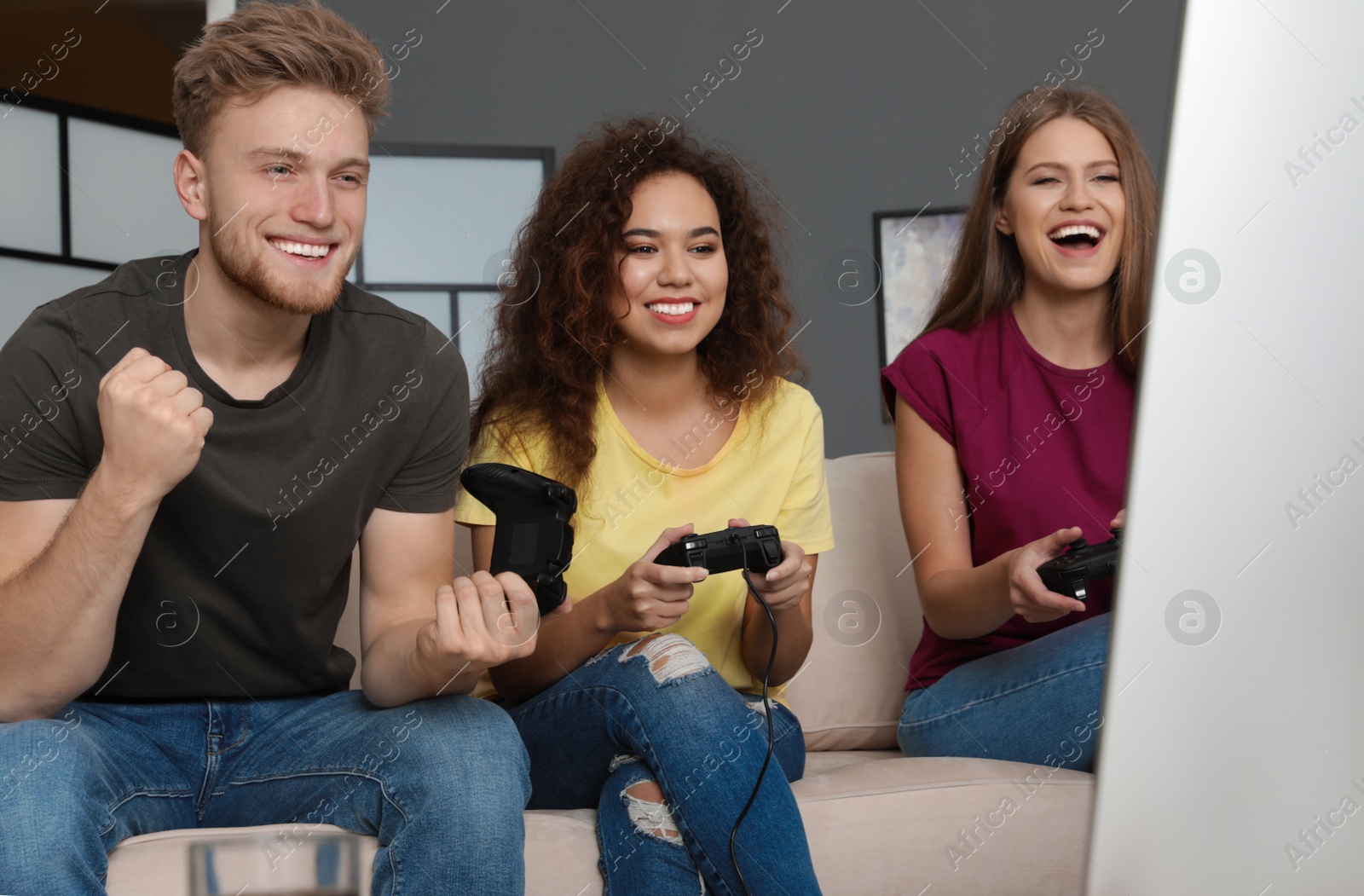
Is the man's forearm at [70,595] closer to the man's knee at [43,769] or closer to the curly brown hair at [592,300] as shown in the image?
the man's knee at [43,769]

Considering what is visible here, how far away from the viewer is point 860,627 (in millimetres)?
1676

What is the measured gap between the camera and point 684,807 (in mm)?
1102

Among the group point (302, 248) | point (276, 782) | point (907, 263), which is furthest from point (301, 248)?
point (907, 263)

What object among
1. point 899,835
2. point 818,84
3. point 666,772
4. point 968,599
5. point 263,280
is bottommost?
point 899,835

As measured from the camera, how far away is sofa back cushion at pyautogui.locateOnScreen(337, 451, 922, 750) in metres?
1.62

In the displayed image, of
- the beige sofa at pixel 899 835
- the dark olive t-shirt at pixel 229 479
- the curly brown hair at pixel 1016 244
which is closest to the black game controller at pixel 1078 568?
the beige sofa at pixel 899 835

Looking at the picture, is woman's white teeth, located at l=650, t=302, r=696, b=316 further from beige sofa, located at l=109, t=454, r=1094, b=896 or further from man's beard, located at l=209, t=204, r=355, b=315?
beige sofa, located at l=109, t=454, r=1094, b=896

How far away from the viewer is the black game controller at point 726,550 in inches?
46.6

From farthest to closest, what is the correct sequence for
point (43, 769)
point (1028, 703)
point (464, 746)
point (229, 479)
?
point (1028, 703)
point (229, 479)
point (464, 746)
point (43, 769)

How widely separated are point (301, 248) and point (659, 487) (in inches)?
20.6

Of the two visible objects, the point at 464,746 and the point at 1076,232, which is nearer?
the point at 464,746

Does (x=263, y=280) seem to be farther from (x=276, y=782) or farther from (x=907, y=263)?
(x=907, y=263)

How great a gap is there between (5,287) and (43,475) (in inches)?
110

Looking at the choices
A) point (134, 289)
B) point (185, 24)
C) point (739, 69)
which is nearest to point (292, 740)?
point (134, 289)
